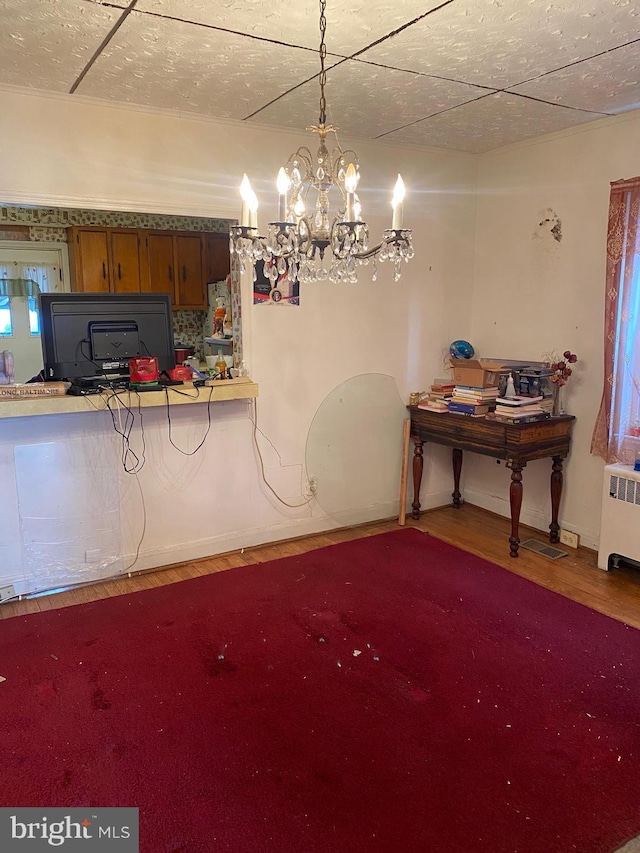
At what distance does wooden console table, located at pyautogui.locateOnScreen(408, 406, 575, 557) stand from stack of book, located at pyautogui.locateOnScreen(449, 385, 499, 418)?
0.16 ft

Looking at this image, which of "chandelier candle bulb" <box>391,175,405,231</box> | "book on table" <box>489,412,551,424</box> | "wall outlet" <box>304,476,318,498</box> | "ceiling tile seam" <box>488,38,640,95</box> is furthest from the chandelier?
"wall outlet" <box>304,476,318,498</box>

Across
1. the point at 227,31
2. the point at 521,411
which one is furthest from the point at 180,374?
the point at 521,411

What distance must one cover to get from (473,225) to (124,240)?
9.38ft

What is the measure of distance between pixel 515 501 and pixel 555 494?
364 mm

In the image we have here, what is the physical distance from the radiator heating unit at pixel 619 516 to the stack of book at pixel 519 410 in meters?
0.51

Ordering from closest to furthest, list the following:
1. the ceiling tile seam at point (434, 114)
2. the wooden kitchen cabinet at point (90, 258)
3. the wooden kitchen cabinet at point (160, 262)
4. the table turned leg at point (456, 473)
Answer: the ceiling tile seam at point (434, 114), the table turned leg at point (456, 473), the wooden kitchen cabinet at point (90, 258), the wooden kitchen cabinet at point (160, 262)

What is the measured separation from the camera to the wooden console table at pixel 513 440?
11.5 ft

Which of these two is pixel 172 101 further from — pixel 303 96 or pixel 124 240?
pixel 124 240

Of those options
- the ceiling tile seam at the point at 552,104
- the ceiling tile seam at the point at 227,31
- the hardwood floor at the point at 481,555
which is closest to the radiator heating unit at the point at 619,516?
the hardwood floor at the point at 481,555

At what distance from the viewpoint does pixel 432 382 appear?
4.34 metres

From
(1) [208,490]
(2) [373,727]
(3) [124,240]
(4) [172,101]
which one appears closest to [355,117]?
(4) [172,101]

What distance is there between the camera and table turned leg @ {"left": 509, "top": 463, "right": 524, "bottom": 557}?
138 inches

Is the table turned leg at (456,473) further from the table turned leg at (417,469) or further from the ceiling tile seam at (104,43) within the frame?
the ceiling tile seam at (104,43)

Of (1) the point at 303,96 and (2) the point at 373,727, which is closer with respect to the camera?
(2) the point at 373,727
